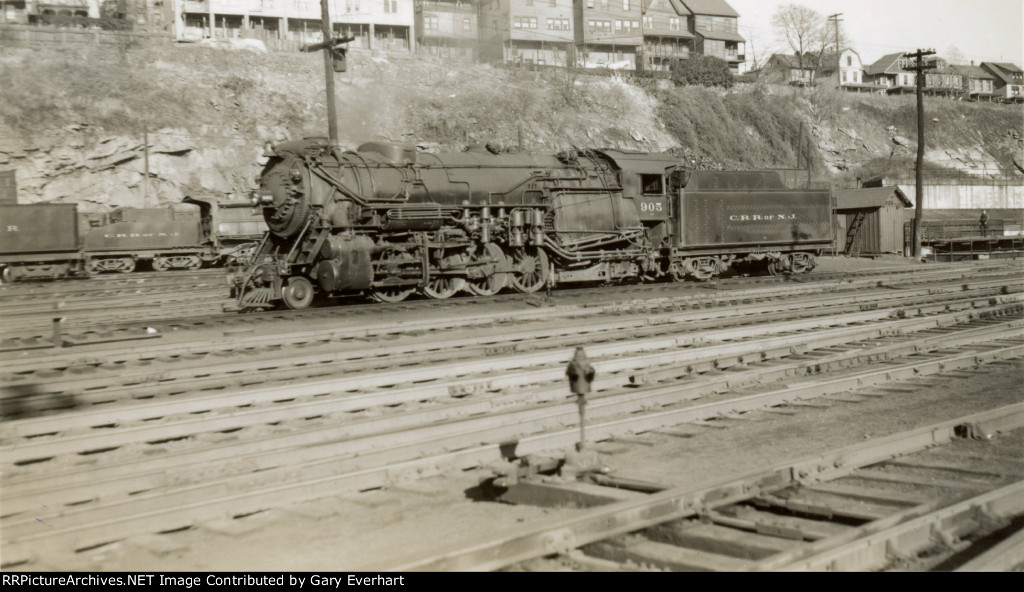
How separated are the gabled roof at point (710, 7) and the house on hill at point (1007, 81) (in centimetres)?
4433

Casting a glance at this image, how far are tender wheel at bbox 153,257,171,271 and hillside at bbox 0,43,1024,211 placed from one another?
661cm

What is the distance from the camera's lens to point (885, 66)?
10912 cm

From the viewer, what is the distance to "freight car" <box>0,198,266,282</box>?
102ft

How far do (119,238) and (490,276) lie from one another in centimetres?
2019

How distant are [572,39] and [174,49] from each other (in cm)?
3714

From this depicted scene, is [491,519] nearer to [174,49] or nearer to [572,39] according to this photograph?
[174,49]

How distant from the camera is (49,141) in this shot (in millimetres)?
43281

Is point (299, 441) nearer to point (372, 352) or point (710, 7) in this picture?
point (372, 352)

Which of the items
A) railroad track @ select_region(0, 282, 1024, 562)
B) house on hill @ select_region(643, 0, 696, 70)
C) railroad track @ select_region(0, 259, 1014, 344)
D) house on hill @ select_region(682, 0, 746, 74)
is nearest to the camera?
railroad track @ select_region(0, 282, 1024, 562)

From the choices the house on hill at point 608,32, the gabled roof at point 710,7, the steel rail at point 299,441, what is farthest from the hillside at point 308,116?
the steel rail at point 299,441

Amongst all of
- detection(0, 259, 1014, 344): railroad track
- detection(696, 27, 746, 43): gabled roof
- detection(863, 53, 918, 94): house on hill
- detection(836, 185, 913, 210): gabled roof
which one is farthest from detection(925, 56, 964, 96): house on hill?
detection(0, 259, 1014, 344): railroad track

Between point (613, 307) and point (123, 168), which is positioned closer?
point (613, 307)

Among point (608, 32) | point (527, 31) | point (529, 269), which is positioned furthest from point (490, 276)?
point (608, 32)

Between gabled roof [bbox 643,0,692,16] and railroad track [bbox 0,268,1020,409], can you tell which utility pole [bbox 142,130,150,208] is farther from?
gabled roof [bbox 643,0,692,16]
